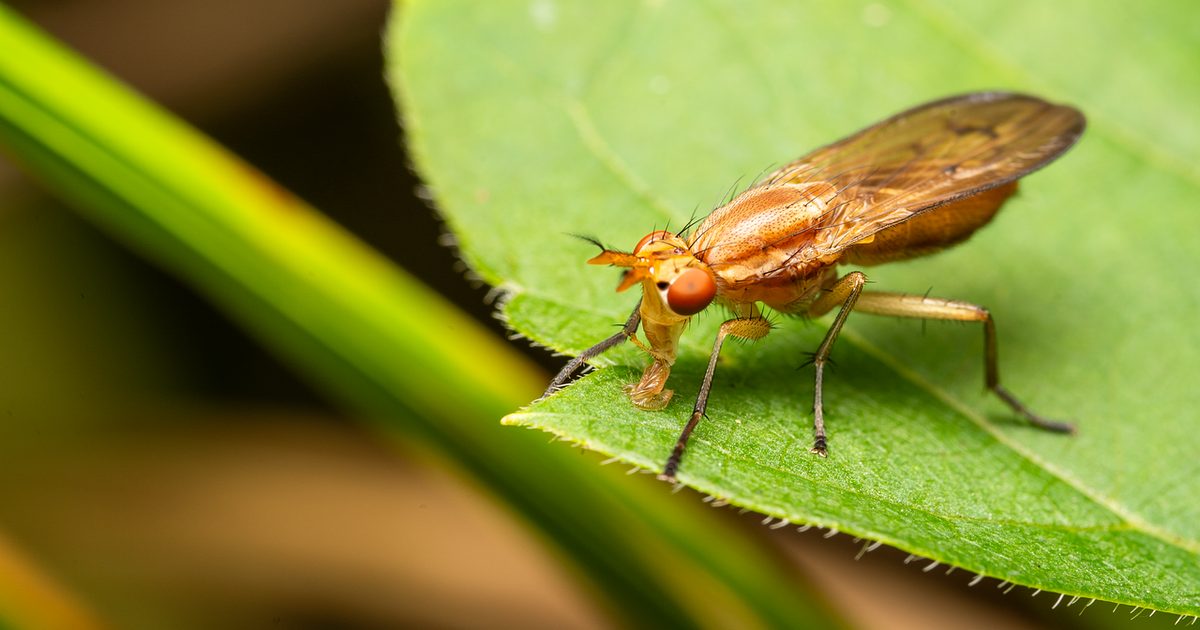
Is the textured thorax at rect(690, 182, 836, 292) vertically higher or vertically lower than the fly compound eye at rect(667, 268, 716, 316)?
higher

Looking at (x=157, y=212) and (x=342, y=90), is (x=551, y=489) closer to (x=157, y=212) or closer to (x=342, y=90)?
(x=157, y=212)

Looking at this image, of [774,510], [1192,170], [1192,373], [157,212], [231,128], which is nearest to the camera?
[774,510]

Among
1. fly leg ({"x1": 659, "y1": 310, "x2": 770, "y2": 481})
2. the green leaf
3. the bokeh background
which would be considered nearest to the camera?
fly leg ({"x1": 659, "y1": 310, "x2": 770, "y2": 481})

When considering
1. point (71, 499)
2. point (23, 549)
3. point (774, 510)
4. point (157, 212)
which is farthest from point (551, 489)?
point (71, 499)

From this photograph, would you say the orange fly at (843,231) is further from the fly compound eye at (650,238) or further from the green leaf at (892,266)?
the green leaf at (892,266)

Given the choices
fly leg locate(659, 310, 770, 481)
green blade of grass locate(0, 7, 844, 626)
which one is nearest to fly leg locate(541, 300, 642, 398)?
green blade of grass locate(0, 7, 844, 626)

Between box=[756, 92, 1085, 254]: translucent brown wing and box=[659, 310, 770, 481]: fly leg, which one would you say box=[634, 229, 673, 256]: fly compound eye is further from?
box=[756, 92, 1085, 254]: translucent brown wing

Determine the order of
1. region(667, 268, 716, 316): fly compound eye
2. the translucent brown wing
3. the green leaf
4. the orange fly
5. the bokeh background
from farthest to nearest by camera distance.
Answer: the bokeh background
the translucent brown wing
the orange fly
region(667, 268, 716, 316): fly compound eye
the green leaf
